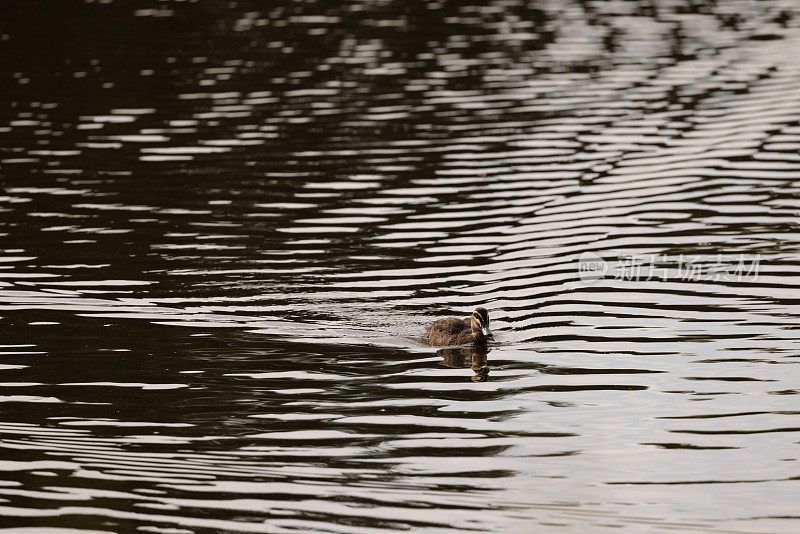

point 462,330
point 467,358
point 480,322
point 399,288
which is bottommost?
point 399,288

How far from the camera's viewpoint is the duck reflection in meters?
16.2

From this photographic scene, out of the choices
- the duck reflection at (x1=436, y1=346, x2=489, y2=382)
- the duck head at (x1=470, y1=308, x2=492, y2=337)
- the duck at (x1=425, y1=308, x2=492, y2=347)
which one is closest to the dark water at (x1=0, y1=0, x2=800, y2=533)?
the duck reflection at (x1=436, y1=346, x2=489, y2=382)

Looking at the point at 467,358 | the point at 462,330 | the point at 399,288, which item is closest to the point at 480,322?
the point at 462,330

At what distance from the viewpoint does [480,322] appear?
16281mm

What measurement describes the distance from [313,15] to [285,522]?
36.7m

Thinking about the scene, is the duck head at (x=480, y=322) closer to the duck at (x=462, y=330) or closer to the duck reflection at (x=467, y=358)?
the duck at (x=462, y=330)

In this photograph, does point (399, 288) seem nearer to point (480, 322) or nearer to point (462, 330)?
point (462, 330)

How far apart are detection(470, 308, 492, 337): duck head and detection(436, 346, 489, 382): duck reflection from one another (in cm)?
20

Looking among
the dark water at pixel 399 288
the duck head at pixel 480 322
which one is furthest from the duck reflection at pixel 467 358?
the duck head at pixel 480 322

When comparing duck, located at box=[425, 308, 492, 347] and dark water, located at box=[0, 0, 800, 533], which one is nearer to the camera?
dark water, located at box=[0, 0, 800, 533]

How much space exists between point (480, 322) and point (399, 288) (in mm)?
3012

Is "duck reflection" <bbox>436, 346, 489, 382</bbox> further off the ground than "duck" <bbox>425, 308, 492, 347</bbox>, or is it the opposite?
"duck" <bbox>425, 308, 492, 347</bbox>

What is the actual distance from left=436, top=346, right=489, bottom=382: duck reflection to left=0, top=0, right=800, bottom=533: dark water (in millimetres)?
51

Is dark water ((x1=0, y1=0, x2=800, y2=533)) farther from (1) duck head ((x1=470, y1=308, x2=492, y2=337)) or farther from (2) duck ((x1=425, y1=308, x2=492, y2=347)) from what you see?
(1) duck head ((x1=470, y1=308, x2=492, y2=337))
